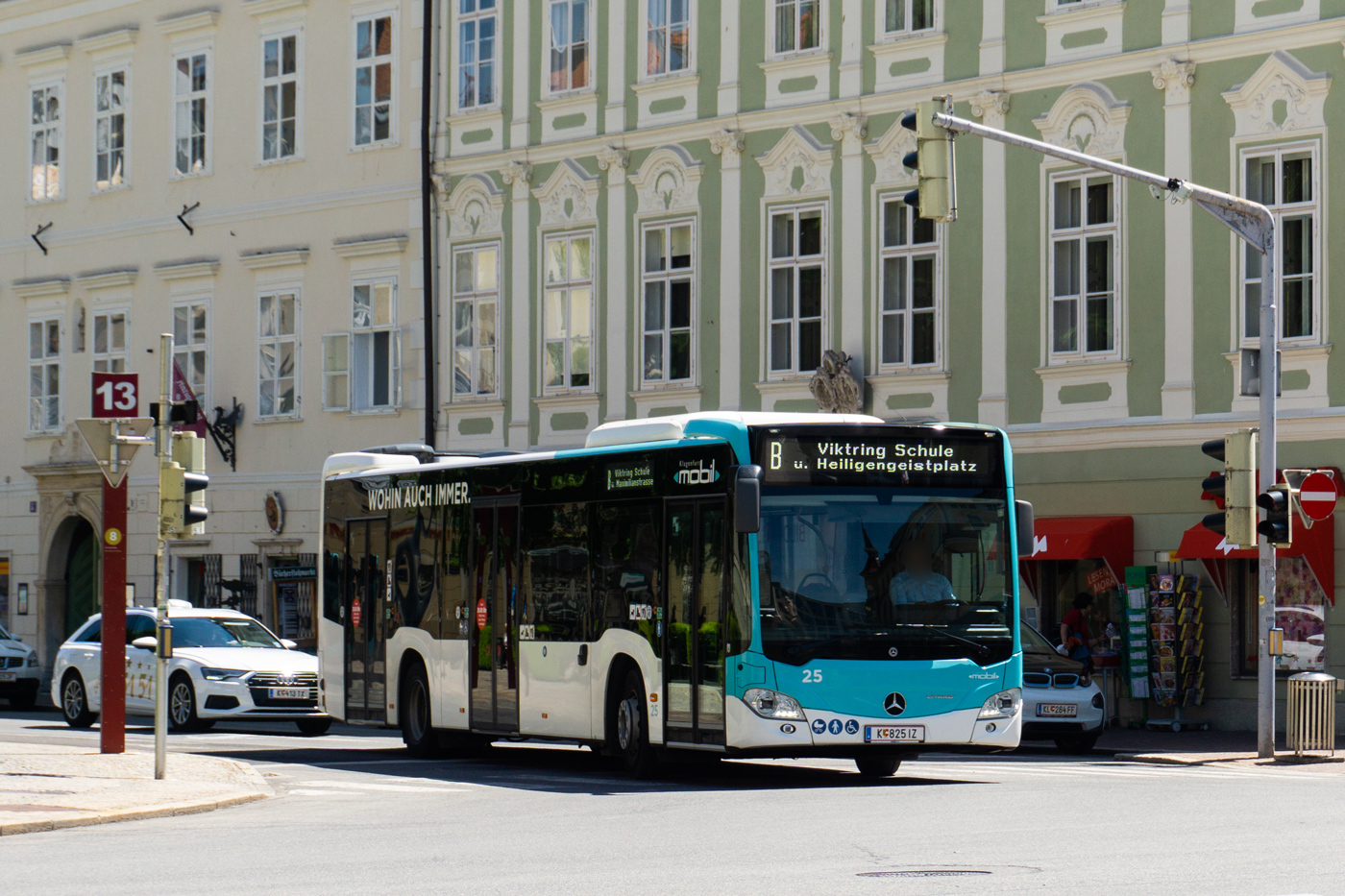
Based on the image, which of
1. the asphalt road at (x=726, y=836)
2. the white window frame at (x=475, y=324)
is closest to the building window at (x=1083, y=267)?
the asphalt road at (x=726, y=836)

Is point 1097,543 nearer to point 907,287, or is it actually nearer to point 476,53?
point 907,287

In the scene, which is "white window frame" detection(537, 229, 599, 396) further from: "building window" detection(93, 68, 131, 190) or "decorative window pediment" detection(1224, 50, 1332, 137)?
"decorative window pediment" detection(1224, 50, 1332, 137)

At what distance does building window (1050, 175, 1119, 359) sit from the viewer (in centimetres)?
2775

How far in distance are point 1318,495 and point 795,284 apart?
29.9 feet

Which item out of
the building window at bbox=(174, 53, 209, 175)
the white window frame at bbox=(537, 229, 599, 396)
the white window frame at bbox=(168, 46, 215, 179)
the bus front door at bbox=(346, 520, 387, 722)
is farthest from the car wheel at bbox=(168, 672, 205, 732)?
the building window at bbox=(174, 53, 209, 175)

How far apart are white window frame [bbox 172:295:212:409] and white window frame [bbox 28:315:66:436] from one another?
10.1 ft

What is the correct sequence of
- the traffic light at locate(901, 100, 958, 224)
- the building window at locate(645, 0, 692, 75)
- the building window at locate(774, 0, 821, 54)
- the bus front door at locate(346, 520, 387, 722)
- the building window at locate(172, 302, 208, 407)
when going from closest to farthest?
the traffic light at locate(901, 100, 958, 224) < the bus front door at locate(346, 520, 387, 722) < the building window at locate(774, 0, 821, 54) < the building window at locate(645, 0, 692, 75) < the building window at locate(172, 302, 208, 407)

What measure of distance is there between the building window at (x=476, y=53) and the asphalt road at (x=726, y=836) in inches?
677

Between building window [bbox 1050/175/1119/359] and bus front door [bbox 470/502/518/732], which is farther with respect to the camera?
building window [bbox 1050/175/1119/359]

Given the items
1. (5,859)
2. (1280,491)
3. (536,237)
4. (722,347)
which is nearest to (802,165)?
(722,347)

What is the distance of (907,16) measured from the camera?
98.3ft

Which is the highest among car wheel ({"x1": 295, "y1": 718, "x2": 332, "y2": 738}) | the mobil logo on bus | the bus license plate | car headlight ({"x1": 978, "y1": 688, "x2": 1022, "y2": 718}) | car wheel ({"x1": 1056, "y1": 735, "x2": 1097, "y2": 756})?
the mobil logo on bus

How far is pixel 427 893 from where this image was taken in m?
10.4

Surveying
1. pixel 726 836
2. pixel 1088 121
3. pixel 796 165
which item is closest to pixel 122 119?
pixel 796 165
